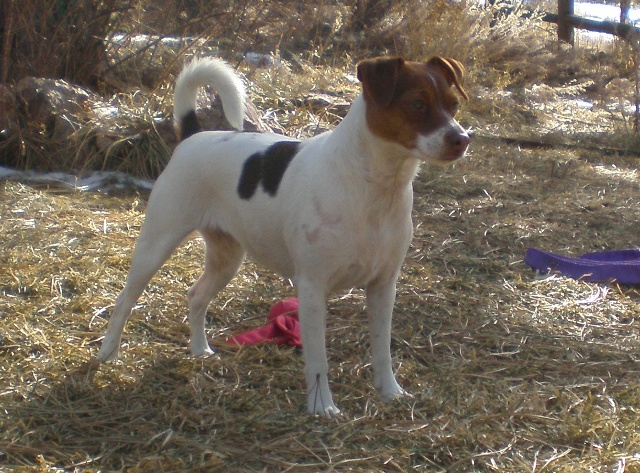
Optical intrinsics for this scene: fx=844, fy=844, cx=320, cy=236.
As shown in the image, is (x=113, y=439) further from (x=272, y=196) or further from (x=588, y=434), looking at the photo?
(x=588, y=434)

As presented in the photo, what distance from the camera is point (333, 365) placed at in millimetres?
4012

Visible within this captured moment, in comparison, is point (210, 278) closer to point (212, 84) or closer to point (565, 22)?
point (212, 84)

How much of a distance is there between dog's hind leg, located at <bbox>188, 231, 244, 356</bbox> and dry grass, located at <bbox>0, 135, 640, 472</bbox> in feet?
0.36

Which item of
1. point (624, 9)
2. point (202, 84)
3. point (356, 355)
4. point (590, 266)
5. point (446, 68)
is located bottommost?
point (590, 266)

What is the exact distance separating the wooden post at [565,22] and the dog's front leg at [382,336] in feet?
40.3

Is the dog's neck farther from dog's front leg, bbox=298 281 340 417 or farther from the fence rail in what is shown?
the fence rail

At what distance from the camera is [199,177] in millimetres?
3930

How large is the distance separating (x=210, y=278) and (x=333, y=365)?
78 cm

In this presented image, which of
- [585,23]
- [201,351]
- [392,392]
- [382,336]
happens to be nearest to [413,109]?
[382,336]

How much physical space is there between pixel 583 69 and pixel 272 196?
11.4 meters

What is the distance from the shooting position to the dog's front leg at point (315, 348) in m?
3.41

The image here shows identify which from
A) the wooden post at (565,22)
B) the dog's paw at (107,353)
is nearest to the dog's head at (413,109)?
the dog's paw at (107,353)

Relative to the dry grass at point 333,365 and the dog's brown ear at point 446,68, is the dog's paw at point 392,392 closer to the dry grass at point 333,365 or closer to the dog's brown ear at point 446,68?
the dry grass at point 333,365

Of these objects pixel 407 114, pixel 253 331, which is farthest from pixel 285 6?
pixel 407 114
